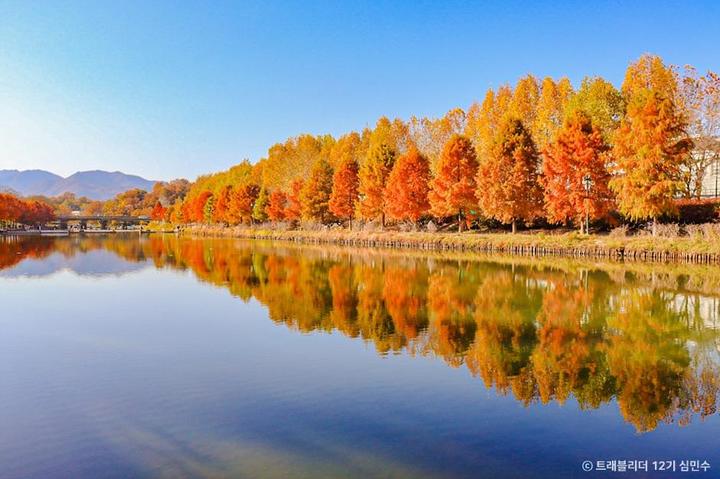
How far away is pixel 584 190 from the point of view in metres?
39.4

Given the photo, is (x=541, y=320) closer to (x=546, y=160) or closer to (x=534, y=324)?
(x=534, y=324)

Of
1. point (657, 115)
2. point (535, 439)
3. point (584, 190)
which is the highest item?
point (657, 115)

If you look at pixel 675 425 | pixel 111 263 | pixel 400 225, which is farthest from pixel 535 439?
pixel 400 225

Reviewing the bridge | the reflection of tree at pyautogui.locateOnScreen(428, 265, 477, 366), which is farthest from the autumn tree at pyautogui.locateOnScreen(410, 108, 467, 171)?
the bridge

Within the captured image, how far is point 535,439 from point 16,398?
28.9 ft

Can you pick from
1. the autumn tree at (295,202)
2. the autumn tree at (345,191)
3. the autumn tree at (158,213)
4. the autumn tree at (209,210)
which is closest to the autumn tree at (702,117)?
the autumn tree at (345,191)

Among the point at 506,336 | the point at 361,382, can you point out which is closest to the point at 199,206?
the point at 506,336

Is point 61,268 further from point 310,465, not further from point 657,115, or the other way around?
point 657,115

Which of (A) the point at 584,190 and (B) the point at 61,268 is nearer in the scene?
(B) the point at 61,268

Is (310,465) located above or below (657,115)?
below

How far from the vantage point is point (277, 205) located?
81.2 meters

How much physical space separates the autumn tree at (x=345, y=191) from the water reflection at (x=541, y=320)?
32009 millimetres

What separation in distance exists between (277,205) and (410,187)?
1304 inches

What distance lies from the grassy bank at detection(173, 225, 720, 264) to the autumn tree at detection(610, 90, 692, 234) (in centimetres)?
227
